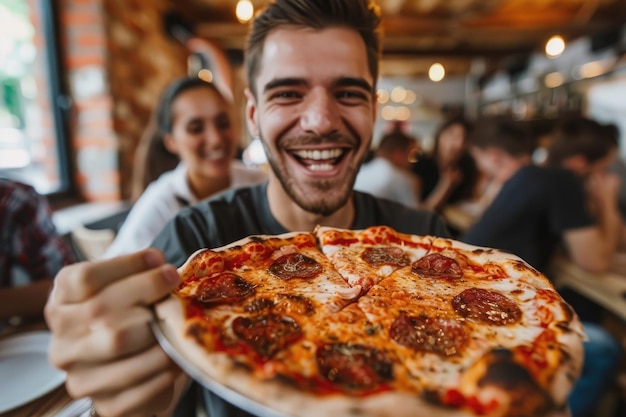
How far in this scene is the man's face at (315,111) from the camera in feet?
4.57

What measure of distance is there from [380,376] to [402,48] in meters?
10.3

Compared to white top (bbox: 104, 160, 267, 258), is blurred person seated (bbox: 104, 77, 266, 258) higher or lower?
higher

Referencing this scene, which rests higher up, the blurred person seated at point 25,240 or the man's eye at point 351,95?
the man's eye at point 351,95

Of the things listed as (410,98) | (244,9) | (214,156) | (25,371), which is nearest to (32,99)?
(214,156)

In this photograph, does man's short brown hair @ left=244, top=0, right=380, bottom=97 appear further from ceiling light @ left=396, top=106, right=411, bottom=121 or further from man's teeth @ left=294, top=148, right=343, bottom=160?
ceiling light @ left=396, top=106, right=411, bottom=121

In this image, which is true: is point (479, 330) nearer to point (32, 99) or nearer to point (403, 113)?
point (32, 99)

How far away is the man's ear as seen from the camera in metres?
1.62

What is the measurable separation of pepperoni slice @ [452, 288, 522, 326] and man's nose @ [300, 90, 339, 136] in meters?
0.70

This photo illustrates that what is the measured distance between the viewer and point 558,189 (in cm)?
266

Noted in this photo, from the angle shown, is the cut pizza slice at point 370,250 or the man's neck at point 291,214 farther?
the man's neck at point 291,214

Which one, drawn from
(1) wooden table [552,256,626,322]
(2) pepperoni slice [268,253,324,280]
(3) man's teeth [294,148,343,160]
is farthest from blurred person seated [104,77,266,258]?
(1) wooden table [552,256,626,322]

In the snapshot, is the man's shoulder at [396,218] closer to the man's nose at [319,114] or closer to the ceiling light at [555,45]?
the man's nose at [319,114]

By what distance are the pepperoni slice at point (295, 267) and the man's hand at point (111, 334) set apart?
432 mm

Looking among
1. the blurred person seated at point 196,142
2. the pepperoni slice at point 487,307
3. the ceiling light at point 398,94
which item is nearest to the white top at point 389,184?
the blurred person seated at point 196,142
